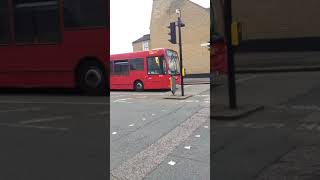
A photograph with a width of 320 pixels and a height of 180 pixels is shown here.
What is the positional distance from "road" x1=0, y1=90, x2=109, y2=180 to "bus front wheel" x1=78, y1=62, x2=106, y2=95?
0.73 metres

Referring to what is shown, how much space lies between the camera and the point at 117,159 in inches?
249

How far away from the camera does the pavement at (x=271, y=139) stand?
5.55m

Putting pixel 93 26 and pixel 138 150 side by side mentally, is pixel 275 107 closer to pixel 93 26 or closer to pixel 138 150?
pixel 138 150

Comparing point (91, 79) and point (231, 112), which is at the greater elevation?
point (91, 79)

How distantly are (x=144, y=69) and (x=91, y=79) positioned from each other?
3741 mm

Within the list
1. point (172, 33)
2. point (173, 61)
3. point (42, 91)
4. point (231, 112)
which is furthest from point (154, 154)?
point (42, 91)

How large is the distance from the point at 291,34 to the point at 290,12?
18.7 ft

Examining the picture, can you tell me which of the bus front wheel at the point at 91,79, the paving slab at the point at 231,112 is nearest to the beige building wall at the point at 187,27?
the paving slab at the point at 231,112

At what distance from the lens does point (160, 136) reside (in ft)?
25.5

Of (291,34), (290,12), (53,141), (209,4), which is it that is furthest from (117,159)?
(290,12)

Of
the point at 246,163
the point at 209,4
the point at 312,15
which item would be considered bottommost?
the point at 246,163

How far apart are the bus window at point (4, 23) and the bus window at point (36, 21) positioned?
31 centimetres

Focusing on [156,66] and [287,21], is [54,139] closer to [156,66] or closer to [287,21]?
[156,66]

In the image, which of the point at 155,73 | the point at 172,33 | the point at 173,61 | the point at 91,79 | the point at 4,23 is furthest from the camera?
the point at 4,23
